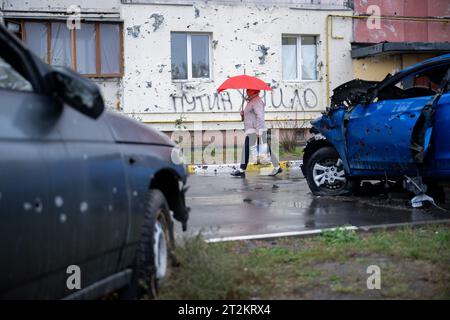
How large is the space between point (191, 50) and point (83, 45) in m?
3.07

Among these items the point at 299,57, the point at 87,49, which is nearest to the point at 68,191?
the point at 87,49

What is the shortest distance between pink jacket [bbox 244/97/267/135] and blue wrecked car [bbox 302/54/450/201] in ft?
12.8

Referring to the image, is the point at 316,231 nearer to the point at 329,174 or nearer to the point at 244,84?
the point at 329,174

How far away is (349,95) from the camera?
851 centimetres

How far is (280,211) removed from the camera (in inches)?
302

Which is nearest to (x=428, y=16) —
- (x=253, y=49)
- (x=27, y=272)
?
(x=253, y=49)

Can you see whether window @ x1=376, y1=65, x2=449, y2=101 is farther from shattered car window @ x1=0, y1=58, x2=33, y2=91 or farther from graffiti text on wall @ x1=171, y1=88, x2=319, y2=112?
graffiti text on wall @ x1=171, y1=88, x2=319, y2=112

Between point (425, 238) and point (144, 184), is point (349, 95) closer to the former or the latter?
point (425, 238)

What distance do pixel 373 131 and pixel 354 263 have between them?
355 cm

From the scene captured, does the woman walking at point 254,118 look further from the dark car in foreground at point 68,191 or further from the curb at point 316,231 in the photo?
the dark car in foreground at point 68,191

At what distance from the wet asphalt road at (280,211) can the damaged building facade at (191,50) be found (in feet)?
24.5

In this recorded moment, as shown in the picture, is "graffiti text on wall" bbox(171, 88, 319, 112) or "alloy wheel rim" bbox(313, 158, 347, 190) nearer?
"alloy wheel rim" bbox(313, 158, 347, 190)

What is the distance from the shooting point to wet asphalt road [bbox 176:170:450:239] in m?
6.52

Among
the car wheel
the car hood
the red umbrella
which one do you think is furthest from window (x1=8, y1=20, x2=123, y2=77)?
the car hood
